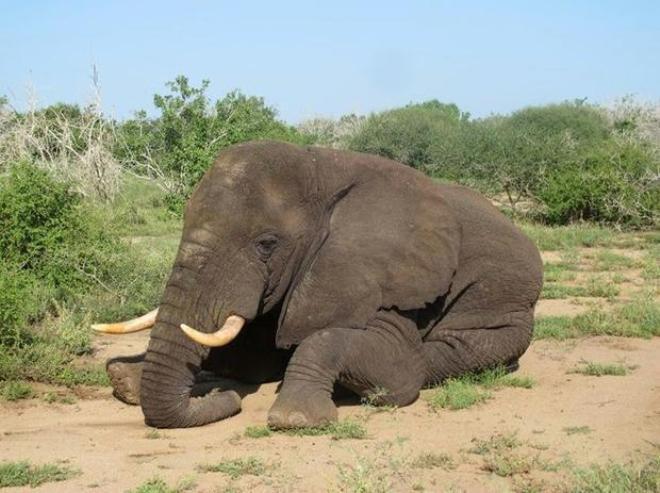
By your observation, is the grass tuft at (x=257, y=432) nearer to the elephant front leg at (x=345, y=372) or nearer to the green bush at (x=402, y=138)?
the elephant front leg at (x=345, y=372)

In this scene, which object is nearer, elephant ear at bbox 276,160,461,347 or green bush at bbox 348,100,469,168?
elephant ear at bbox 276,160,461,347

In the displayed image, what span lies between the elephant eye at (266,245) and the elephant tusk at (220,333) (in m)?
0.46

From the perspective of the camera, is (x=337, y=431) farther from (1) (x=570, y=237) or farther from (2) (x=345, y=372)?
(1) (x=570, y=237)

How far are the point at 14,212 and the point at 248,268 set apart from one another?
4.32 m

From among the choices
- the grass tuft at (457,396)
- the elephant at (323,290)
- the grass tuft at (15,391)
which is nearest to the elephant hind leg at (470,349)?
the elephant at (323,290)

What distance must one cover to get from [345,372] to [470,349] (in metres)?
1.31

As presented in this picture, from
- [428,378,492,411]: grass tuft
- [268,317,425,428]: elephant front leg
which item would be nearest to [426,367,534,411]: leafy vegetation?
[428,378,492,411]: grass tuft

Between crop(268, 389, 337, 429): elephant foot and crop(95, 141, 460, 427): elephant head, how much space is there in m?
0.51

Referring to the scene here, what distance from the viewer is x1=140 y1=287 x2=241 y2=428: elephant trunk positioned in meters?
6.08

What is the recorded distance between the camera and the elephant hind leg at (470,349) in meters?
7.27

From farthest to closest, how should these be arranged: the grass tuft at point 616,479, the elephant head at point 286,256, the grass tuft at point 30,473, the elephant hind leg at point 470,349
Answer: the elephant hind leg at point 470,349
the elephant head at point 286,256
the grass tuft at point 30,473
the grass tuft at point 616,479

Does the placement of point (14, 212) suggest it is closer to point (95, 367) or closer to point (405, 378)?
point (95, 367)

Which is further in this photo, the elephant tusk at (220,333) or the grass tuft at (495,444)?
the elephant tusk at (220,333)

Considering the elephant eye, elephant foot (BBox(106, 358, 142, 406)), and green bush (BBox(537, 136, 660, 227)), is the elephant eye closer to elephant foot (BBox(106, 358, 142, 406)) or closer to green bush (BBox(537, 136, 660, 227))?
elephant foot (BBox(106, 358, 142, 406))
